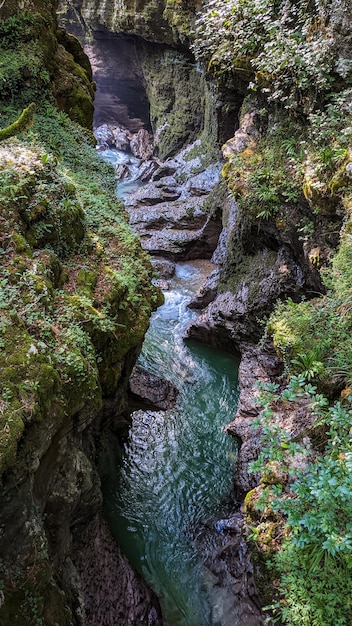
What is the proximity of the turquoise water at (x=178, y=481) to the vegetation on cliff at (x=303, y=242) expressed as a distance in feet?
5.40

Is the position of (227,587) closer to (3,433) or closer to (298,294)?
(3,433)

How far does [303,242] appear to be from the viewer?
927 cm

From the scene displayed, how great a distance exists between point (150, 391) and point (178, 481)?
90.0 inches

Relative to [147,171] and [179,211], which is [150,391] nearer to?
[179,211]

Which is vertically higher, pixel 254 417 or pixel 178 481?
pixel 254 417

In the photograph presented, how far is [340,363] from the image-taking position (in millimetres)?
5703

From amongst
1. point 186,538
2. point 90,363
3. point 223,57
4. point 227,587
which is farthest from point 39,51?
point 227,587

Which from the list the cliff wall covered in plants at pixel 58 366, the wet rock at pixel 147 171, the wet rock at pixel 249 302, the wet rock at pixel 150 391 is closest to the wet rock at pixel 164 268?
the wet rock at pixel 249 302

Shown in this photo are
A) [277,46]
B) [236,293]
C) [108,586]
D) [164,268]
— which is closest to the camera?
[108,586]

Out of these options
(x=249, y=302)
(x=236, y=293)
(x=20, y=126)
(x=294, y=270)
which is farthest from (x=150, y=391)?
(x=20, y=126)

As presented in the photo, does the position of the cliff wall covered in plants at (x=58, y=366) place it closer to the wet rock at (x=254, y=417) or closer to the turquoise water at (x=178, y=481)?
the turquoise water at (x=178, y=481)

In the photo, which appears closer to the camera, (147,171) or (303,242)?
(303,242)

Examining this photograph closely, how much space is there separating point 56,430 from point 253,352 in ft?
24.5

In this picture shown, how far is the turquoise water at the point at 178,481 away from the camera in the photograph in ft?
21.4
